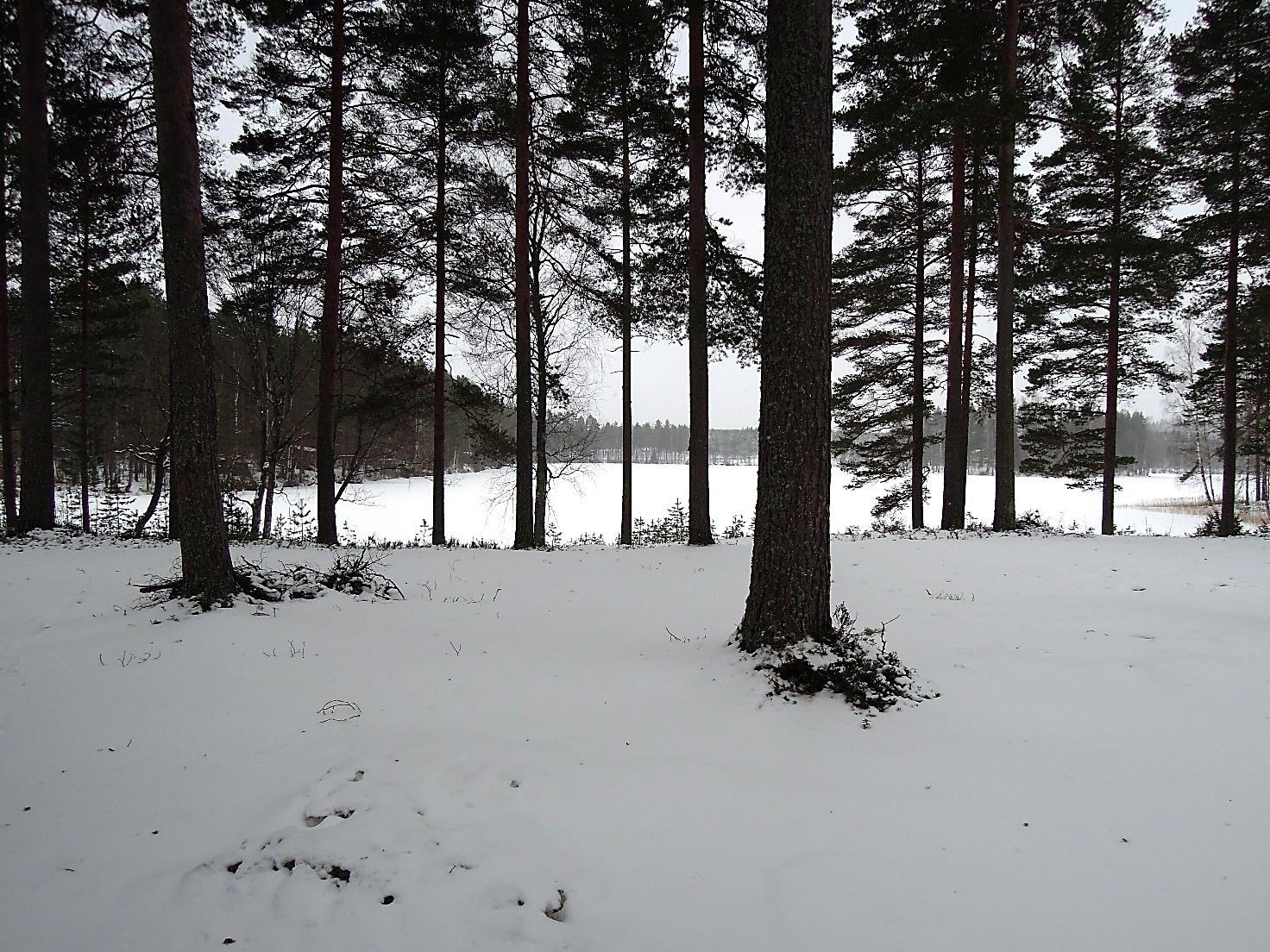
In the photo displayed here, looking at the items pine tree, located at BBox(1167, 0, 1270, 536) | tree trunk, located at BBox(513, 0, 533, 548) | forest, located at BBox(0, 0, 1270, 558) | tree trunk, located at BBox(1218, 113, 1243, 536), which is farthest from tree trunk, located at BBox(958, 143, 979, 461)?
tree trunk, located at BBox(513, 0, 533, 548)

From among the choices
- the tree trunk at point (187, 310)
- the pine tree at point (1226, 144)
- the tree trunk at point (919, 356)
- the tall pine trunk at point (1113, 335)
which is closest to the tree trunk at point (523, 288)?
the tree trunk at point (187, 310)

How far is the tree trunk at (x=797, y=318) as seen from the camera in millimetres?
3844

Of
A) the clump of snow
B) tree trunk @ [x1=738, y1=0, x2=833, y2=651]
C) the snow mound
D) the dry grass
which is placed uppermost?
tree trunk @ [x1=738, y1=0, x2=833, y2=651]

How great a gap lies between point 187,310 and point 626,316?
8.66 metres

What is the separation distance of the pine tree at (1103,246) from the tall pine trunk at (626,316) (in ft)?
27.4

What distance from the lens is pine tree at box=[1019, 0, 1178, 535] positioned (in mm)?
11836

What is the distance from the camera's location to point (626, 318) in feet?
41.2

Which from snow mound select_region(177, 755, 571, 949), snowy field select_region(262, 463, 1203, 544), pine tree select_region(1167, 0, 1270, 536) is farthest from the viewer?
snowy field select_region(262, 463, 1203, 544)

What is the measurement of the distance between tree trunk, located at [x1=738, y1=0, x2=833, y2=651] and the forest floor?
684mm

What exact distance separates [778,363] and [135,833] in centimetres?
418

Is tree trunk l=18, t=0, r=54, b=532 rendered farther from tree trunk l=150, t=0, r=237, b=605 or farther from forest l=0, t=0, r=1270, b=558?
tree trunk l=150, t=0, r=237, b=605

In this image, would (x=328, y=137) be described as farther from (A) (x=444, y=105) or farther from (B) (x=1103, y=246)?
(B) (x=1103, y=246)

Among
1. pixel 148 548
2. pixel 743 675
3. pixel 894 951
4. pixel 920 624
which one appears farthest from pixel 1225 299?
pixel 148 548

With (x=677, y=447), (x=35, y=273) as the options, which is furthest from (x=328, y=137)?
(x=677, y=447)
